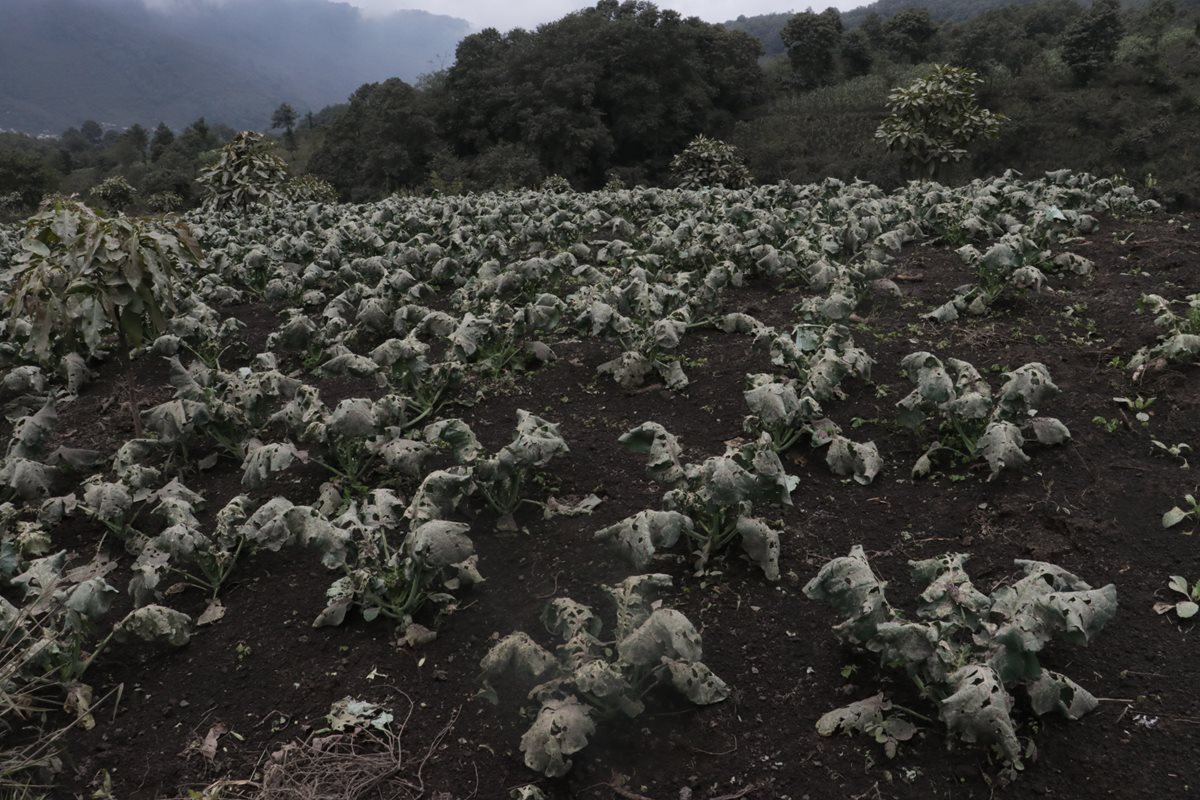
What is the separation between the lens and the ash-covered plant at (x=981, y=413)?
4.10 metres

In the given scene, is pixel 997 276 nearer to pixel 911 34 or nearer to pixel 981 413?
pixel 981 413

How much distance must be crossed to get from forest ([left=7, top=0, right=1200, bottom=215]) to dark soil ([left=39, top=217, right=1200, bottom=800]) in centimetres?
3133

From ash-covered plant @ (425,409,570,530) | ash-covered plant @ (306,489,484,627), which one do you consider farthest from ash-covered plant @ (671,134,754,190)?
ash-covered plant @ (306,489,484,627)

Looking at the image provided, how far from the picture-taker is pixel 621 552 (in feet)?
11.4

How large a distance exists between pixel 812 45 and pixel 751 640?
6089 cm

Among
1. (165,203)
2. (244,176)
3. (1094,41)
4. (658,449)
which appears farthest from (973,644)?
(1094,41)

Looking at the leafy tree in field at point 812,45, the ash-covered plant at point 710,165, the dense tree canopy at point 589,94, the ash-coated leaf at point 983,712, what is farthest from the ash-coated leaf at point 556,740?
the leafy tree in field at point 812,45

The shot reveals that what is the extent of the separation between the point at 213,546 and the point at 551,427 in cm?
169

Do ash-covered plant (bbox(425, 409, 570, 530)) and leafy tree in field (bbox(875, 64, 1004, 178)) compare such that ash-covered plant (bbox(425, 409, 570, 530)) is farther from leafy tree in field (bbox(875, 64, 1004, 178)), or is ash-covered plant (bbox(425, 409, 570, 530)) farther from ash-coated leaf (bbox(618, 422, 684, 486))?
leafy tree in field (bbox(875, 64, 1004, 178))

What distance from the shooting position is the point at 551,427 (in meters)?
4.29

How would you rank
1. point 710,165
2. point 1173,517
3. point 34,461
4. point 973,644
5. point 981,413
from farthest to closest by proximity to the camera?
point 710,165 → point 34,461 → point 981,413 → point 1173,517 → point 973,644

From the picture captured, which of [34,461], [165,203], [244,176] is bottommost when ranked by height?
[34,461]

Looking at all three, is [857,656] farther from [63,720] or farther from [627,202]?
[627,202]

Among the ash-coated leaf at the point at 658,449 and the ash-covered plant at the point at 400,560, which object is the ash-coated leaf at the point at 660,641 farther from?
the ash-coated leaf at the point at 658,449
